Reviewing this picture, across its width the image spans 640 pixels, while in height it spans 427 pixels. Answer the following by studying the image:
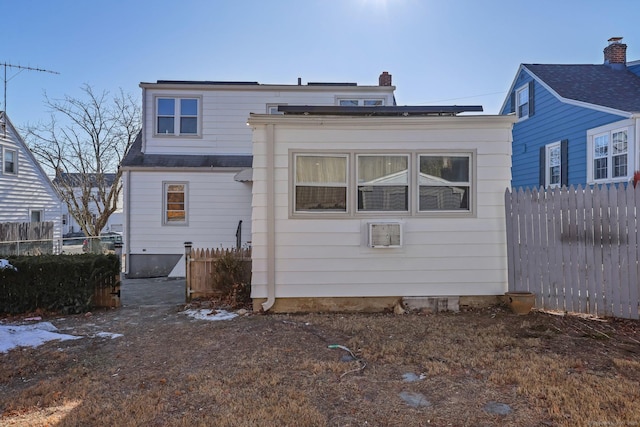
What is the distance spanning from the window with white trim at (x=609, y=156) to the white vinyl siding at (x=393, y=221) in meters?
6.53

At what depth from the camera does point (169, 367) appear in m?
4.08

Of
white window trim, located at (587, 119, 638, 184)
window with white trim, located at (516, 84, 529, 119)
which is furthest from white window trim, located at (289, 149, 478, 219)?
window with white trim, located at (516, 84, 529, 119)

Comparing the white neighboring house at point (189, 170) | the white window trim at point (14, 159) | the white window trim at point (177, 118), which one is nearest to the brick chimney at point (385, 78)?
the white neighboring house at point (189, 170)

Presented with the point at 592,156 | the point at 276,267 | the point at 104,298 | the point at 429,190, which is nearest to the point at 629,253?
the point at 429,190

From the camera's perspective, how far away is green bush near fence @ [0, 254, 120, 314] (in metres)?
6.41

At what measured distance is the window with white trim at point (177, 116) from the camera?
1208 centimetres

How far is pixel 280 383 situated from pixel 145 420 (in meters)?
1.17

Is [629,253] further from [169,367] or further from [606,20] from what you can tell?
[606,20]

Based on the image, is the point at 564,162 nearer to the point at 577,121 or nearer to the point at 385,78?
the point at 577,121

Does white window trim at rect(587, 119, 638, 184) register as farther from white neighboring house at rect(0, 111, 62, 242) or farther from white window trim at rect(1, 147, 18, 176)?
white window trim at rect(1, 147, 18, 176)

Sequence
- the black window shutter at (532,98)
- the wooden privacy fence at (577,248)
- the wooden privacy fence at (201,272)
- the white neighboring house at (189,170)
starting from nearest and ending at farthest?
the wooden privacy fence at (577,248) → the wooden privacy fence at (201,272) → the white neighboring house at (189,170) → the black window shutter at (532,98)

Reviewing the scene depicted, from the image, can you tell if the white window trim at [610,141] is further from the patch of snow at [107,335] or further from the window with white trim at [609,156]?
the patch of snow at [107,335]

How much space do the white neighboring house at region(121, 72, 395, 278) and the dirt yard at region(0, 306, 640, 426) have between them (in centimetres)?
581

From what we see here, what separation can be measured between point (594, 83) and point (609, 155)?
3664mm
